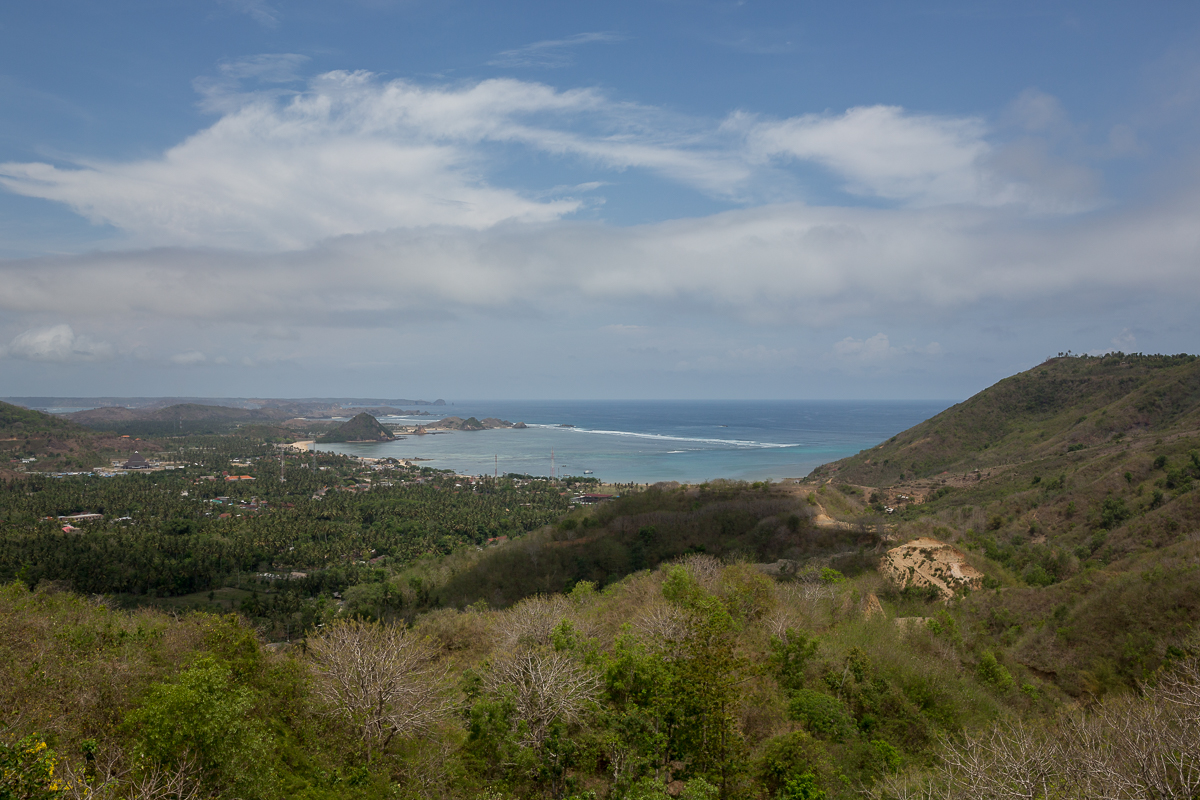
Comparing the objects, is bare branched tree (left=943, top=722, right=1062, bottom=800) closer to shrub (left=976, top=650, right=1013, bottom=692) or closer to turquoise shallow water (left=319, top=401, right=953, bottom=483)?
shrub (left=976, top=650, right=1013, bottom=692)

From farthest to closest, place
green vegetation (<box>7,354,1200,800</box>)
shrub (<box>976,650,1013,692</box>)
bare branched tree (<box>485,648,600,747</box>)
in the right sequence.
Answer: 1. shrub (<box>976,650,1013,692</box>)
2. bare branched tree (<box>485,648,600,747</box>)
3. green vegetation (<box>7,354,1200,800</box>)

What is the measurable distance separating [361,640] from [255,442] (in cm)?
18079

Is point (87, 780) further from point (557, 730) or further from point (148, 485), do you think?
point (148, 485)

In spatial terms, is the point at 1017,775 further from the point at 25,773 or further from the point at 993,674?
the point at 25,773

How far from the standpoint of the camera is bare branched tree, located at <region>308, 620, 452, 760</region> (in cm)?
1596

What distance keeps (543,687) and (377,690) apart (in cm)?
450

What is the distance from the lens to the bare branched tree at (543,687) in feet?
53.0

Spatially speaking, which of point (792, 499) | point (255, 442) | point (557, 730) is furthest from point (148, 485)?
point (557, 730)

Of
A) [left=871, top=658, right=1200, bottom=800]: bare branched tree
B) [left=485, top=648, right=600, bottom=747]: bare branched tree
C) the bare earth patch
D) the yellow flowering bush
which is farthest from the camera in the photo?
the bare earth patch

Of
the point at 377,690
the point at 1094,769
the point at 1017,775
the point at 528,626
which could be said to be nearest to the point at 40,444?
the point at 528,626

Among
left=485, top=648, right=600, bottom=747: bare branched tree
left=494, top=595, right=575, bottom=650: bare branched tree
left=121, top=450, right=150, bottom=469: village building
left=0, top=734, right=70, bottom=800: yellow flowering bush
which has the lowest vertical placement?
left=121, top=450, right=150, bottom=469: village building

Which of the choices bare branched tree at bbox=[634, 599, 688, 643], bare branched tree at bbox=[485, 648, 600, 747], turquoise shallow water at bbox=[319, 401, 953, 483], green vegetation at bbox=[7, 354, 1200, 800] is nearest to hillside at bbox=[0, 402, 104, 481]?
turquoise shallow water at bbox=[319, 401, 953, 483]

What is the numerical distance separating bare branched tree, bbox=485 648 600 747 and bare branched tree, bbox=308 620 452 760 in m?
1.92

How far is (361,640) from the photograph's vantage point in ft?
61.5
